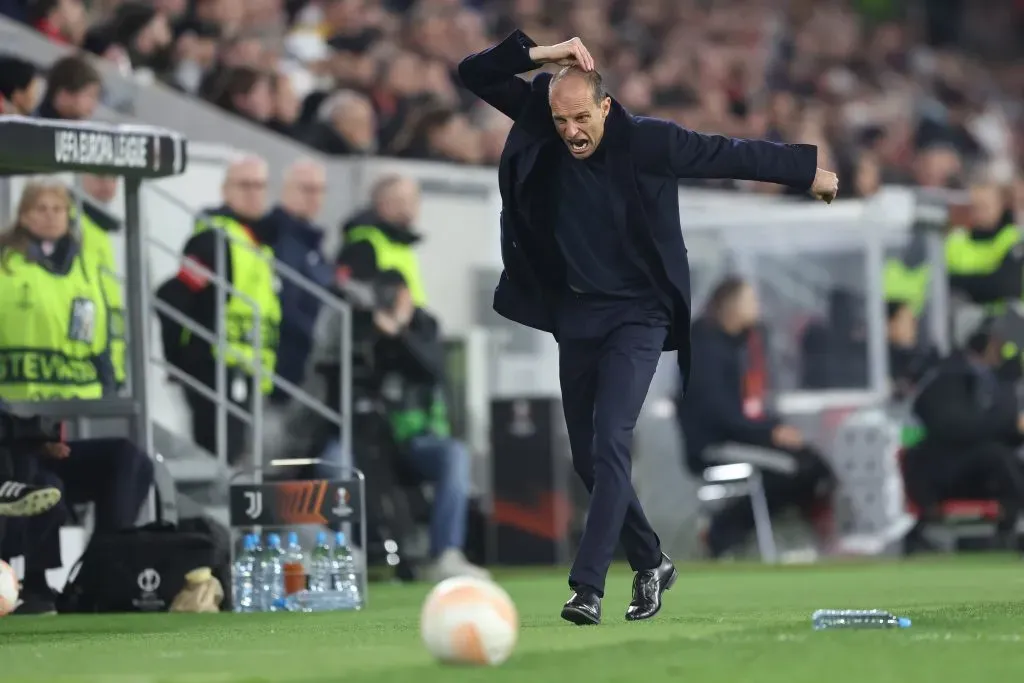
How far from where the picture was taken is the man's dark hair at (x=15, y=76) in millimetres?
12234

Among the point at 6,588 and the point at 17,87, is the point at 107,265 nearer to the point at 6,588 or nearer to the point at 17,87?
the point at 17,87

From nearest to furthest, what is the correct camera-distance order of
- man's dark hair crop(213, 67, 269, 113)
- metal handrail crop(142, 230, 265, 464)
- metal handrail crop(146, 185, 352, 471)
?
metal handrail crop(142, 230, 265, 464), metal handrail crop(146, 185, 352, 471), man's dark hair crop(213, 67, 269, 113)

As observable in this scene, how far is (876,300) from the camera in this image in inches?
690

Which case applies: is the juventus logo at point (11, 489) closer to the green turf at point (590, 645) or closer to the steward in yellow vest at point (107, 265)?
the green turf at point (590, 645)

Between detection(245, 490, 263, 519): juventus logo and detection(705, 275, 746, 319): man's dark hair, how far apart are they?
6.02 meters

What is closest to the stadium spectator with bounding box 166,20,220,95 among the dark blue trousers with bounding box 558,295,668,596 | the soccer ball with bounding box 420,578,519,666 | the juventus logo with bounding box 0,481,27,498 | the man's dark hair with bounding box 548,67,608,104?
the juventus logo with bounding box 0,481,27,498

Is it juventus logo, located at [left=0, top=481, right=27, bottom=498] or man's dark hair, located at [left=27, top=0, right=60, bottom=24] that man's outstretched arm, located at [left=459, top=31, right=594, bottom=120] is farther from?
man's dark hair, located at [left=27, top=0, right=60, bottom=24]

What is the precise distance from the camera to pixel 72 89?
488 inches

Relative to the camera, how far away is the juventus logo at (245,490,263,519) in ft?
35.9

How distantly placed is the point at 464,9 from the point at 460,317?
7.88 meters

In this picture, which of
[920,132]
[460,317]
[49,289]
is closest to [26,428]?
[49,289]

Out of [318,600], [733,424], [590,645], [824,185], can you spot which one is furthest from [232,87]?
[590,645]

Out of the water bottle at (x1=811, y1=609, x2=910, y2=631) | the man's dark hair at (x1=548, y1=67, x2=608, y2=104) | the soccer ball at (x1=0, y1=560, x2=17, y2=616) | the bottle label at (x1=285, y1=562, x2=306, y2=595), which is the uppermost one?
the man's dark hair at (x1=548, y1=67, x2=608, y2=104)

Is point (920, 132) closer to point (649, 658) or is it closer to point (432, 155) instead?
point (432, 155)
